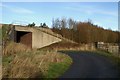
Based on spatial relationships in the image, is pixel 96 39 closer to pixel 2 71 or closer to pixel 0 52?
pixel 0 52

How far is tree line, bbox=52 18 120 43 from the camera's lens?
74031mm

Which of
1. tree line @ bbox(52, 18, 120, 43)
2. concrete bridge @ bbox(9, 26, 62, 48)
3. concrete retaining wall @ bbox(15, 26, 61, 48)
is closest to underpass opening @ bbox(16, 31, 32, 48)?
concrete bridge @ bbox(9, 26, 62, 48)

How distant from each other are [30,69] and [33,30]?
135ft

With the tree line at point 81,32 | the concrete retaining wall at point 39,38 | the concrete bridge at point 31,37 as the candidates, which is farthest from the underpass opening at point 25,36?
the tree line at point 81,32

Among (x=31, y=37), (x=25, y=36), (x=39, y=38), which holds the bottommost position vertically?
(x=39, y=38)

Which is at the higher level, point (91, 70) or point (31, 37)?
point (31, 37)

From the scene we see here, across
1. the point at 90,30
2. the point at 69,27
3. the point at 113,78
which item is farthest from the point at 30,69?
the point at 69,27

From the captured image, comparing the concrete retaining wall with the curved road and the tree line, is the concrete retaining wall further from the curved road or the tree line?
the curved road

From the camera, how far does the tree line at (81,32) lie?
74.0 m

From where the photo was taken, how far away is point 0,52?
22.7 m

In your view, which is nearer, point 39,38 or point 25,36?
point 25,36

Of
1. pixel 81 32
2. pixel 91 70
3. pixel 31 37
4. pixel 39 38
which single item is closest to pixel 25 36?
pixel 31 37

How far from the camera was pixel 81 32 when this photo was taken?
75.2 m

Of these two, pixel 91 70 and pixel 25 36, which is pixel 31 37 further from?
pixel 91 70
